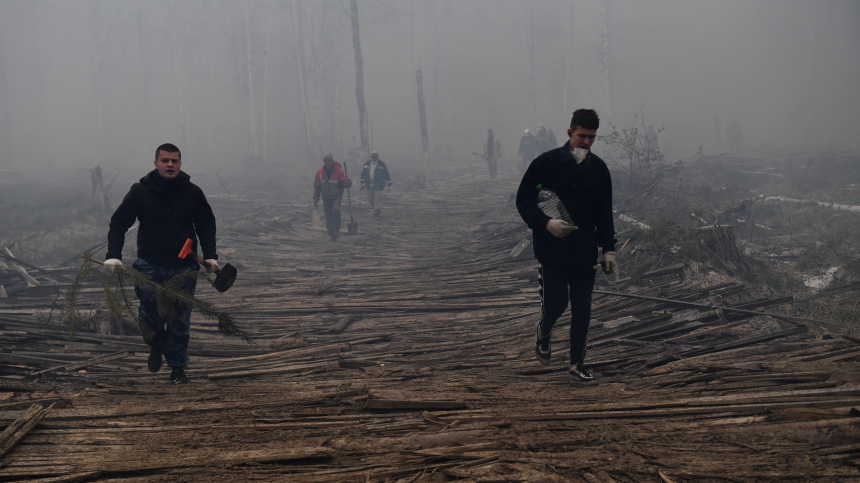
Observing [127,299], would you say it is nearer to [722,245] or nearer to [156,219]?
[156,219]

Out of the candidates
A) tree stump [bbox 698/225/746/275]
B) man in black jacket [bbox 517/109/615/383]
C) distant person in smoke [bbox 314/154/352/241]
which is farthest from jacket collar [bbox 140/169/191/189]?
distant person in smoke [bbox 314/154/352/241]

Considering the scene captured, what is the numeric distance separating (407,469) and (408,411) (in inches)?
30.7

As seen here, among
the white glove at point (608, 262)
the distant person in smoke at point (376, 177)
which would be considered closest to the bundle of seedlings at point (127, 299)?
the white glove at point (608, 262)

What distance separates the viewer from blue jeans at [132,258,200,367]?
4668mm

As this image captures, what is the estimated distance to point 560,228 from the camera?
4.03 metres

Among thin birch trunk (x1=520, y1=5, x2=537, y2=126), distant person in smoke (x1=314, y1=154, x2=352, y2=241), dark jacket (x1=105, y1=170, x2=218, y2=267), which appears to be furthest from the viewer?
thin birch trunk (x1=520, y1=5, x2=537, y2=126)

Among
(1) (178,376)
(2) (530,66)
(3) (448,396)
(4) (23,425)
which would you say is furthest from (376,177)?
(2) (530,66)

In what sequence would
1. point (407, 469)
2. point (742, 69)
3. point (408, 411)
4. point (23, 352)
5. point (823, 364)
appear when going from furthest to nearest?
point (742, 69) < point (23, 352) < point (823, 364) < point (408, 411) < point (407, 469)

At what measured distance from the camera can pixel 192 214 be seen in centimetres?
478

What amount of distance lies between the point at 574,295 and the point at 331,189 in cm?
1027

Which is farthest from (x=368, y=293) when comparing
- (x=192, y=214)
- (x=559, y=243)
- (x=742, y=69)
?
(x=742, y=69)

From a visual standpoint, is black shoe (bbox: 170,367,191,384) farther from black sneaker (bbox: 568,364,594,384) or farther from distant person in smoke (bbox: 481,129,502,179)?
distant person in smoke (bbox: 481,129,502,179)

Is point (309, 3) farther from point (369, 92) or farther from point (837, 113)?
point (837, 113)

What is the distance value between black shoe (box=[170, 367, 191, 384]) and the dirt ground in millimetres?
193
